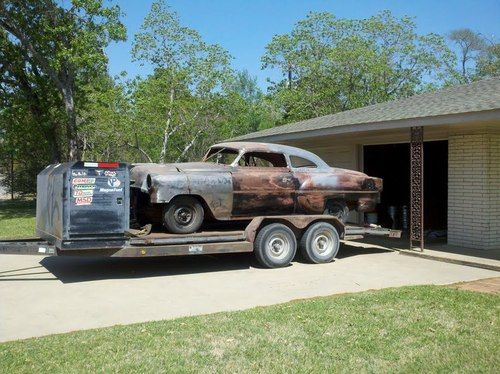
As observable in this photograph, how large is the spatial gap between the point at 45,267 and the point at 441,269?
23.8 feet

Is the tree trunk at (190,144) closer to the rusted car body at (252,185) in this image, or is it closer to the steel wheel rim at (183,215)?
the rusted car body at (252,185)

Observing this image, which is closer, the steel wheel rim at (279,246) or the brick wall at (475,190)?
the steel wheel rim at (279,246)

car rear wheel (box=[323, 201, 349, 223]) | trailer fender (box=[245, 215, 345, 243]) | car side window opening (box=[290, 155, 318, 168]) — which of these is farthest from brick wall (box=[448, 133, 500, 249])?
car side window opening (box=[290, 155, 318, 168])

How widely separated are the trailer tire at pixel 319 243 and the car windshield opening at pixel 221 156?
2093 mm

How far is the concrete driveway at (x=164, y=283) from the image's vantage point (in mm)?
7020

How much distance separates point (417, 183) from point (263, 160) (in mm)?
3242

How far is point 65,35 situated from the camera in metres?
22.5

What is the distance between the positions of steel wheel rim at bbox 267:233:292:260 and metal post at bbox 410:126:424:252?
3.06m

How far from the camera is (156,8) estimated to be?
27781 mm

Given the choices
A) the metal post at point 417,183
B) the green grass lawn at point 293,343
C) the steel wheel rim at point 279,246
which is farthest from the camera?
the metal post at point 417,183

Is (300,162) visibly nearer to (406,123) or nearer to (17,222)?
(406,123)

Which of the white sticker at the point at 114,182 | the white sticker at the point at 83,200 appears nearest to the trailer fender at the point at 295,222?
the white sticker at the point at 114,182

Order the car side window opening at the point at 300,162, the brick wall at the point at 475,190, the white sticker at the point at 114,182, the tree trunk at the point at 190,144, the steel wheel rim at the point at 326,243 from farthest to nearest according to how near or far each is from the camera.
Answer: the tree trunk at the point at 190,144 < the brick wall at the point at 475,190 < the car side window opening at the point at 300,162 < the steel wheel rim at the point at 326,243 < the white sticker at the point at 114,182

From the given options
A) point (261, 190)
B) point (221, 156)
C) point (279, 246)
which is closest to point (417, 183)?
point (279, 246)
